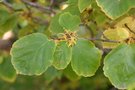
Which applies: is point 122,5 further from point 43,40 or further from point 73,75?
point 73,75

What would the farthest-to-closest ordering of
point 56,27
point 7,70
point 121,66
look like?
point 7,70, point 56,27, point 121,66

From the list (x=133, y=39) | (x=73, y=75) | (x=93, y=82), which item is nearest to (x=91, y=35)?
(x=73, y=75)

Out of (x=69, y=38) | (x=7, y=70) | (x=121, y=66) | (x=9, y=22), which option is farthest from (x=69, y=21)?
(x=7, y=70)

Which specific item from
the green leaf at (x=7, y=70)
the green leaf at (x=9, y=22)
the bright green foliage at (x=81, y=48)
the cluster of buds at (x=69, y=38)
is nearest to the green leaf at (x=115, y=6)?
the bright green foliage at (x=81, y=48)

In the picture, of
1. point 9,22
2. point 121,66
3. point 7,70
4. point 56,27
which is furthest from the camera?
point 7,70

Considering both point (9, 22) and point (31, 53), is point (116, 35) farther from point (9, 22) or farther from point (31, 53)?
point (9, 22)
